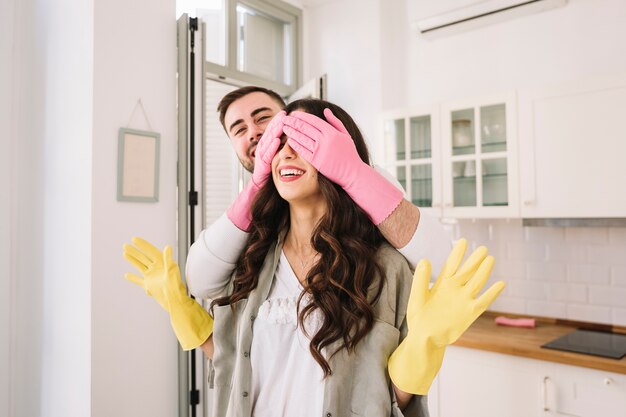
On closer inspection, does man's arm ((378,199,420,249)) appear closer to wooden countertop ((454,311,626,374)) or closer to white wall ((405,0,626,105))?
wooden countertop ((454,311,626,374))

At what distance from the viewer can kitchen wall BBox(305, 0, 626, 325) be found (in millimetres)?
2588

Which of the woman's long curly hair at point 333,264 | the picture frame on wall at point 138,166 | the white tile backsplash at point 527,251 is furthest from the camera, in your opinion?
the white tile backsplash at point 527,251

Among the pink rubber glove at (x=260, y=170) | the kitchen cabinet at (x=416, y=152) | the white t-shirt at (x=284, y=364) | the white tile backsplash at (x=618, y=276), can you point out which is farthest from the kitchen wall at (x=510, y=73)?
the white t-shirt at (x=284, y=364)

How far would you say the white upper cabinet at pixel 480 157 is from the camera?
99.8 inches

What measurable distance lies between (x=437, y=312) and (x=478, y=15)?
2.40 metres

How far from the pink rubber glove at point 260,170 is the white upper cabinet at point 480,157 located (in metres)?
1.74

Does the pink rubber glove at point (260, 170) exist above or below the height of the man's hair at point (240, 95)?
below

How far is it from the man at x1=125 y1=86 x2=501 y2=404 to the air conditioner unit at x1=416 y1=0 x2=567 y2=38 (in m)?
2.12

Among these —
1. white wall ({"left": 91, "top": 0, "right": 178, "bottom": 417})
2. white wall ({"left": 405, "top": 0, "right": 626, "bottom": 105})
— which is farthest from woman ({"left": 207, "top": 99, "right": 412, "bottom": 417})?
white wall ({"left": 405, "top": 0, "right": 626, "bottom": 105})

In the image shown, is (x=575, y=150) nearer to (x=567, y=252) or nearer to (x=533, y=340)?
(x=567, y=252)

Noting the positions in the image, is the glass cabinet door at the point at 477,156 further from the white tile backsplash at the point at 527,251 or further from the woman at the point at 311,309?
the woman at the point at 311,309

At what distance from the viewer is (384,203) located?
1054 mm

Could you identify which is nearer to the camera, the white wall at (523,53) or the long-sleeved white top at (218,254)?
the long-sleeved white top at (218,254)

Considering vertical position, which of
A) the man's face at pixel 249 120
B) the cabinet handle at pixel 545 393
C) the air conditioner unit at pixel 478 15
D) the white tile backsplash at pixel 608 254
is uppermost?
the air conditioner unit at pixel 478 15
